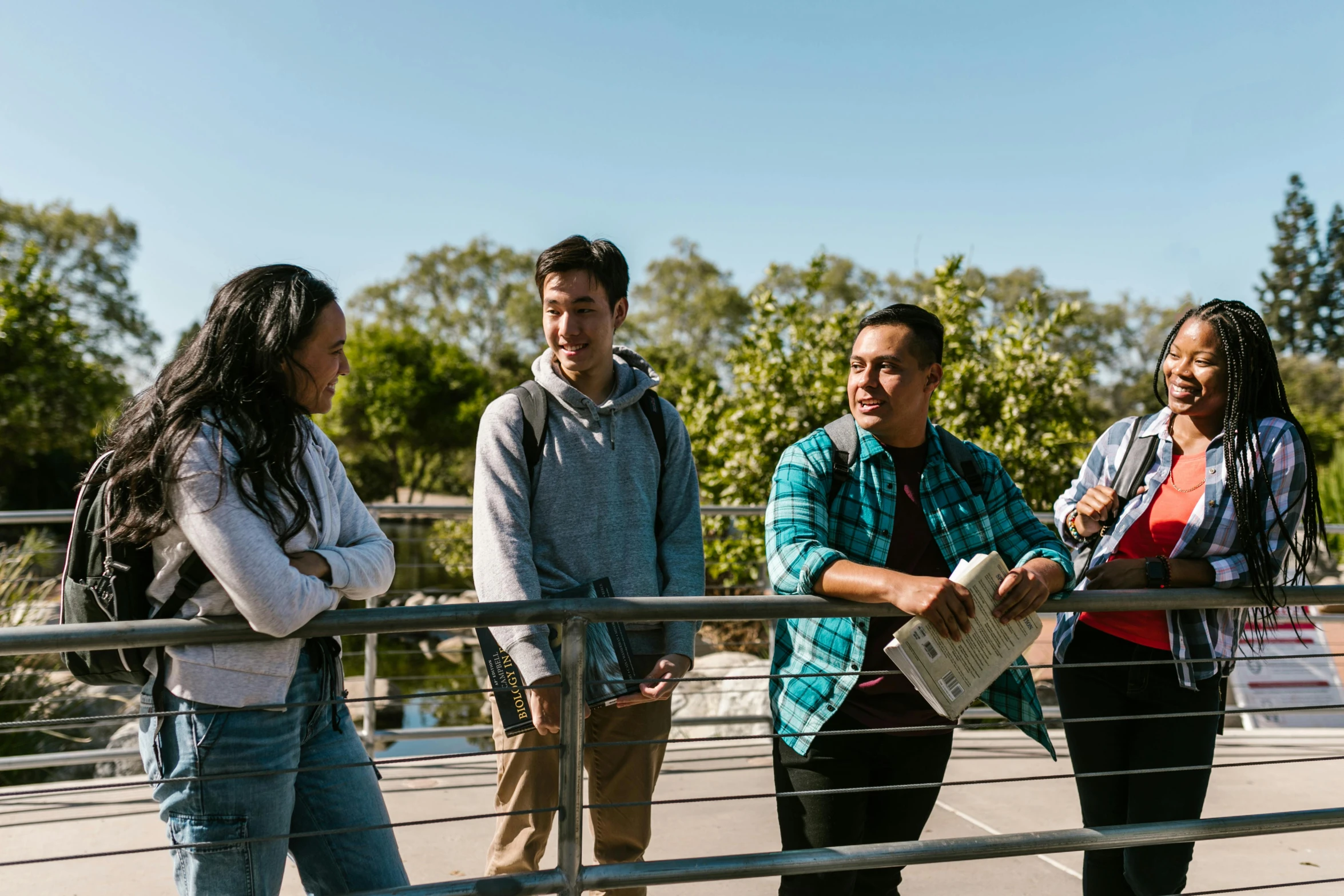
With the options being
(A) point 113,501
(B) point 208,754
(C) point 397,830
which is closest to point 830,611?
(B) point 208,754

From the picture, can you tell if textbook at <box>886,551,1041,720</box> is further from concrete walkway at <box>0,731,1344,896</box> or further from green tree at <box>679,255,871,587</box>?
green tree at <box>679,255,871,587</box>

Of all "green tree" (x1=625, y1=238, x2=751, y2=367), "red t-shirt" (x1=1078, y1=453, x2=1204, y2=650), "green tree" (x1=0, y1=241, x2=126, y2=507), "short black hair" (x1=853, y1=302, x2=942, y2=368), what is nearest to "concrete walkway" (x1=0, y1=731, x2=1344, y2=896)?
"red t-shirt" (x1=1078, y1=453, x2=1204, y2=650)

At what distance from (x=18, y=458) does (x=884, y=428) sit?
21.8m

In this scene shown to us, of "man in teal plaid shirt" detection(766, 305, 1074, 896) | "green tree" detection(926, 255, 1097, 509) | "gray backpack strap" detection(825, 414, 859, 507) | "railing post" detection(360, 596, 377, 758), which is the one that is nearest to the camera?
"man in teal plaid shirt" detection(766, 305, 1074, 896)

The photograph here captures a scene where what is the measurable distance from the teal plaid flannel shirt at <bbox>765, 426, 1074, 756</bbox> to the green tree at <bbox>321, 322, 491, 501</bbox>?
35.0m

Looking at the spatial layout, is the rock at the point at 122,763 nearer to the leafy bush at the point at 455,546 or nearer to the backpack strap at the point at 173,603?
the backpack strap at the point at 173,603

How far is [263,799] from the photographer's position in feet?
5.85

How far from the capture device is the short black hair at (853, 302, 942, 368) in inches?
90.0

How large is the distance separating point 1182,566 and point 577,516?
53.8 inches

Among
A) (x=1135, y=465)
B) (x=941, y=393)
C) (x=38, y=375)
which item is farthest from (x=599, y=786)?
(x=38, y=375)

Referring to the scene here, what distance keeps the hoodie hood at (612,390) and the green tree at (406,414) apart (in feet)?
114

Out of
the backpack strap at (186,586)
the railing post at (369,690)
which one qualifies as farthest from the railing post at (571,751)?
the railing post at (369,690)

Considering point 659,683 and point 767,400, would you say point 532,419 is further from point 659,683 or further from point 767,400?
point 767,400

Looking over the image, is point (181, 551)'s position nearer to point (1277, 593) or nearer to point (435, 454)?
point (1277, 593)
